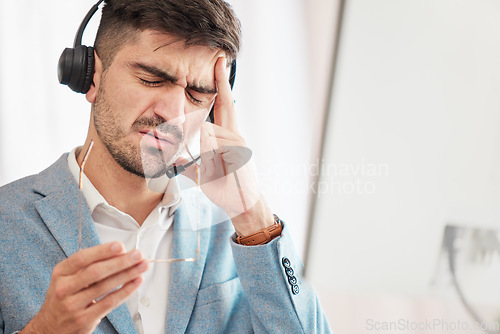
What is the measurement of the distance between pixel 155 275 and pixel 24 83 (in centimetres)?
76

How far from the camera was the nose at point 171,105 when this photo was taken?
1.00 m

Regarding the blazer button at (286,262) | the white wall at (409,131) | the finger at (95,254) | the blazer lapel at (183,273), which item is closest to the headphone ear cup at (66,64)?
the blazer lapel at (183,273)

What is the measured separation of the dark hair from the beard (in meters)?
0.12

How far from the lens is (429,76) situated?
1.57 feet

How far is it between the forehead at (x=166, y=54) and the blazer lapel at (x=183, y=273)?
0.93ft

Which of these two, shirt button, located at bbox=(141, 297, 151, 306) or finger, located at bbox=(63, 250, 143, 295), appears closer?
finger, located at bbox=(63, 250, 143, 295)

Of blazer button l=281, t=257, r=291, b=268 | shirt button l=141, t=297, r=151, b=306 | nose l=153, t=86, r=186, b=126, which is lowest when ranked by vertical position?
shirt button l=141, t=297, r=151, b=306

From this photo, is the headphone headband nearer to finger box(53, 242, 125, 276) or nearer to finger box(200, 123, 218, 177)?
finger box(200, 123, 218, 177)

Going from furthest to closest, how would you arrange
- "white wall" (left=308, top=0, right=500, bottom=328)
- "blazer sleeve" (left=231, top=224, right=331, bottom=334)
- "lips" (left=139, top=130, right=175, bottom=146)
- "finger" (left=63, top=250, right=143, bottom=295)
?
1. "blazer sleeve" (left=231, top=224, right=331, bottom=334)
2. "lips" (left=139, top=130, right=175, bottom=146)
3. "finger" (left=63, top=250, right=143, bottom=295)
4. "white wall" (left=308, top=0, right=500, bottom=328)

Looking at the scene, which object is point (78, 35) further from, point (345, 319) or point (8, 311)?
point (345, 319)

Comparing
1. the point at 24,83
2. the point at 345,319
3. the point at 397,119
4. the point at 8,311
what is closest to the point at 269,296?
the point at 8,311

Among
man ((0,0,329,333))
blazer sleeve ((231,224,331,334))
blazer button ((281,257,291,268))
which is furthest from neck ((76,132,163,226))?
blazer button ((281,257,291,268))

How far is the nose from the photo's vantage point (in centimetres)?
100

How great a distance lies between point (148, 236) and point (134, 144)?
0.68 feet
